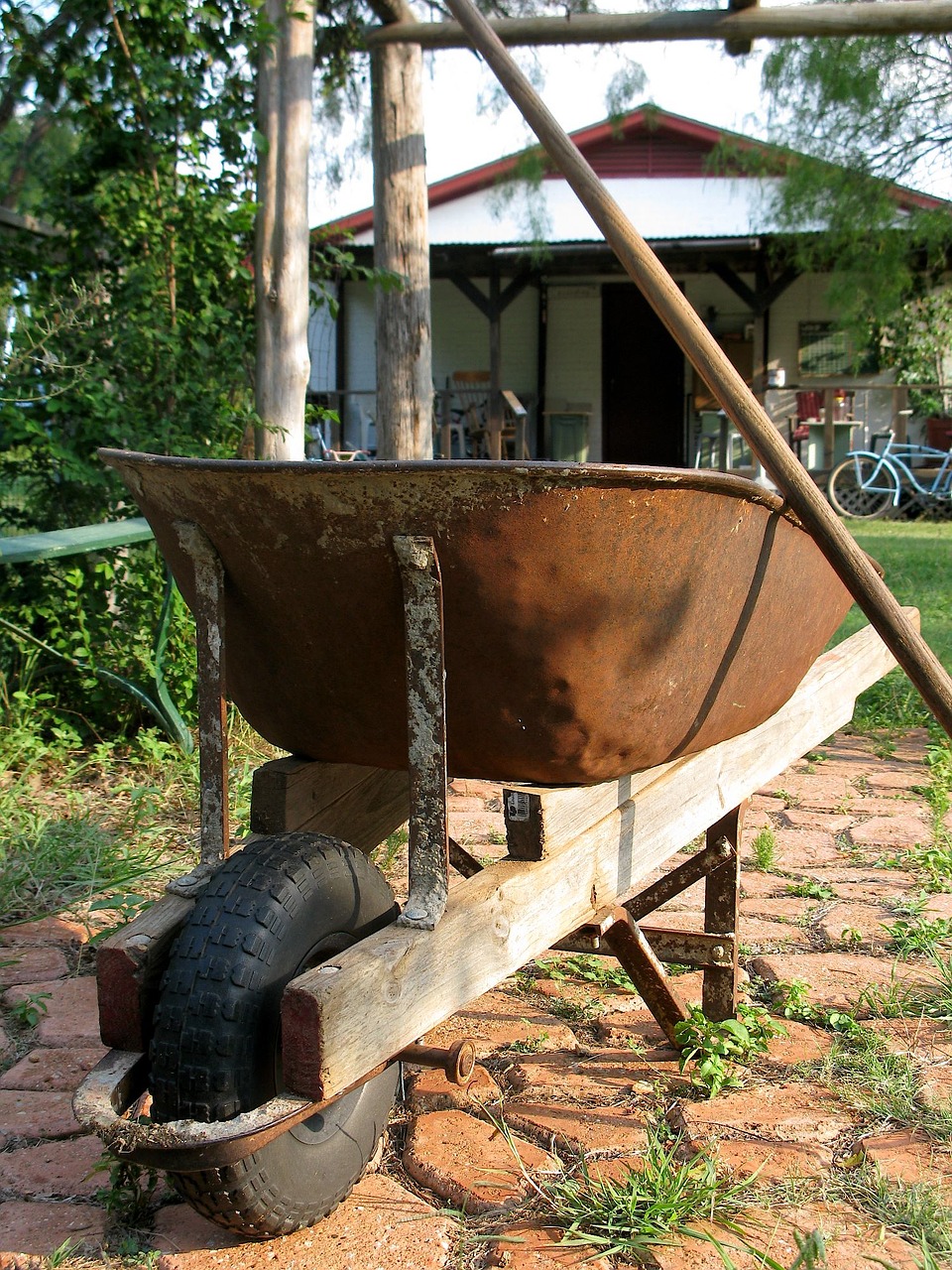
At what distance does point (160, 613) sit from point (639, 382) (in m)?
13.5

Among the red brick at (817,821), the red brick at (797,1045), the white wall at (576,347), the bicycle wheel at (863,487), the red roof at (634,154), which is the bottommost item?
the red brick at (797,1045)

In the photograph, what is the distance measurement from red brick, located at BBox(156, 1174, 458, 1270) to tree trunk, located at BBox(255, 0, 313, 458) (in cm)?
300

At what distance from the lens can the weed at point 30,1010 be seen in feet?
7.59

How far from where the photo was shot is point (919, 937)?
267cm

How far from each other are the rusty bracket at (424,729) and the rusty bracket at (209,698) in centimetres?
31

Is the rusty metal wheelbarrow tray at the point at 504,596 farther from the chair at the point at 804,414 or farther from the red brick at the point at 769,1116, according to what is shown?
the chair at the point at 804,414

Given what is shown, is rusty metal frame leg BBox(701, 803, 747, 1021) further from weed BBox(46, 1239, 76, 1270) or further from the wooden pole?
weed BBox(46, 1239, 76, 1270)

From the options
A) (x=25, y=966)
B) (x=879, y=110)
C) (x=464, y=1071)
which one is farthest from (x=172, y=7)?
(x=879, y=110)

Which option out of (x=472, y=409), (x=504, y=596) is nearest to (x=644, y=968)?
(x=504, y=596)

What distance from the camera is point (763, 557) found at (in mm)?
1706

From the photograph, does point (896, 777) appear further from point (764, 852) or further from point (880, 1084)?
point (880, 1084)

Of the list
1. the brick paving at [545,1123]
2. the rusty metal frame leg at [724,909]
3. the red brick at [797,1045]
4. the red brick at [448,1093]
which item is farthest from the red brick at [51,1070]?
the red brick at [797,1045]

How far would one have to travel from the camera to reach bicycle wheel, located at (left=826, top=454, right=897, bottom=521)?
12680mm

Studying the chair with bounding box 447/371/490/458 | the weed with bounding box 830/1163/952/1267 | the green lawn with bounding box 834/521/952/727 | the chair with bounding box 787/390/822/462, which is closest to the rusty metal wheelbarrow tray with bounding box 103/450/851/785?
the weed with bounding box 830/1163/952/1267
